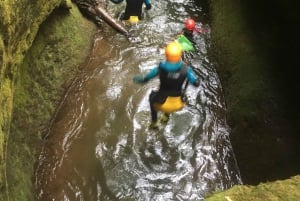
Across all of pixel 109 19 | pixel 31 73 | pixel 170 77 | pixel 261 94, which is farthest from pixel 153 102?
pixel 109 19

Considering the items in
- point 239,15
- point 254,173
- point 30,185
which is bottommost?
point 30,185

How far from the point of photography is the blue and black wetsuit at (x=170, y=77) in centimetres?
580

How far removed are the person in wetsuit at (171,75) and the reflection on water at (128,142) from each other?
2.76 ft

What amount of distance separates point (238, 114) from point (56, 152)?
3.01 m

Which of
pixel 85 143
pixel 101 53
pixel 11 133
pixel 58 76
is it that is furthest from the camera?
pixel 101 53

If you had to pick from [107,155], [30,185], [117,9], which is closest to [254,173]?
[107,155]

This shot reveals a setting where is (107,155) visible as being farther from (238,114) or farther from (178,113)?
(238,114)

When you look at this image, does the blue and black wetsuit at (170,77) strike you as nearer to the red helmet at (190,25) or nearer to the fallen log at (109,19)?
the red helmet at (190,25)

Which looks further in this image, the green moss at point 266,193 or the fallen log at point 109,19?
the fallen log at point 109,19

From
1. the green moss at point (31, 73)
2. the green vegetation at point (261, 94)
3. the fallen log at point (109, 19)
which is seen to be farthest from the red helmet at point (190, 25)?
the green moss at point (31, 73)

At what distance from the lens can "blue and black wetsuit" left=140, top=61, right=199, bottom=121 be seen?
5801mm

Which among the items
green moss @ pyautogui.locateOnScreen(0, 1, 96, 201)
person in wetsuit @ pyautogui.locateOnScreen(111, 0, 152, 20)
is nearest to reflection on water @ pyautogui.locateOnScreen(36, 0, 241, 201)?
green moss @ pyautogui.locateOnScreen(0, 1, 96, 201)

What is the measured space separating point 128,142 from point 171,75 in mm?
1444

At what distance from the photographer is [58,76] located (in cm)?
705
